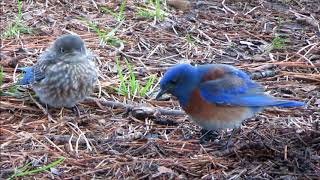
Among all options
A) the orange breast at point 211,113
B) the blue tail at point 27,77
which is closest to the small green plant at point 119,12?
the blue tail at point 27,77

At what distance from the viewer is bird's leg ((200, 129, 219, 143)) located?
4859 millimetres

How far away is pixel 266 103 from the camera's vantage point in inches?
186

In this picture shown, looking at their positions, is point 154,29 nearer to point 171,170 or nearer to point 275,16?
point 275,16

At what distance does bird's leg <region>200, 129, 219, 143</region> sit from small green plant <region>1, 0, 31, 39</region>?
230 centimetres

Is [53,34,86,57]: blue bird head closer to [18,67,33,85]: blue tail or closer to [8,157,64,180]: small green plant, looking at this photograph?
[18,67,33,85]: blue tail

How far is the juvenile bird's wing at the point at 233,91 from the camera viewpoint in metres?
4.68

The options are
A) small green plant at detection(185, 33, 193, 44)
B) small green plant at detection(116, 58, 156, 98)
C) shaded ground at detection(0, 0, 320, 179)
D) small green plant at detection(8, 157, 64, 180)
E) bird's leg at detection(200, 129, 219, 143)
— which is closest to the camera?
small green plant at detection(8, 157, 64, 180)

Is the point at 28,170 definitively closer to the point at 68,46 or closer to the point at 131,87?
the point at 68,46

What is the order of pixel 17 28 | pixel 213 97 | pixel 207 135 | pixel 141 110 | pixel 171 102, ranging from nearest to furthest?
pixel 213 97 < pixel 207 135 < pixel 141 110 < pixel 171 102 < pixel 17 28

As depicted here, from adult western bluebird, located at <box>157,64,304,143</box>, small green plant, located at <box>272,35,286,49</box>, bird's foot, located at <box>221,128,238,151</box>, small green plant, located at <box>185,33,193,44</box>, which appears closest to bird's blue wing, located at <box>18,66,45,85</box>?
adult western bluebird, located at <box>157,64,304,143</box>

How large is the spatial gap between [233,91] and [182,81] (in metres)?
0.36

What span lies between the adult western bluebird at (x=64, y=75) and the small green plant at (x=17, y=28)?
39.4 inches

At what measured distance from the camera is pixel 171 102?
5469mm

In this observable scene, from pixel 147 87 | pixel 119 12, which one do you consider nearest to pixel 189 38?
pixel 119 12
